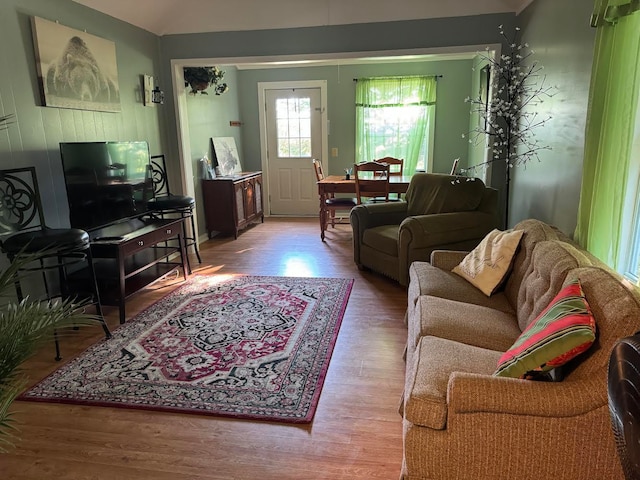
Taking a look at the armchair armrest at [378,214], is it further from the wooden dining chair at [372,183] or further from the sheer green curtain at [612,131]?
the sheer green curtain at [612,131]

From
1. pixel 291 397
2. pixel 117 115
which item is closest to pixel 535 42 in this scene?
pixel 291 397

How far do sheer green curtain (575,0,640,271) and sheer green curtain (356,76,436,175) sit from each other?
171 inches

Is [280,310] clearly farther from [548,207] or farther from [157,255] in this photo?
[548,207]

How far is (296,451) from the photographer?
1.89 m

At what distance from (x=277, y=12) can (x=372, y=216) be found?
225cm

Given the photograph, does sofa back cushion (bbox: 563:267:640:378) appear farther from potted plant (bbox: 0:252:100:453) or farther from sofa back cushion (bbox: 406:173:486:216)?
sofa back cushion (bbox: 406:173:486:216)

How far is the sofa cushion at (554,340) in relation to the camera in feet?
4.43

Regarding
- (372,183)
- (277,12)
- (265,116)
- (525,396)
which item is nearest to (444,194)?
(372,183)

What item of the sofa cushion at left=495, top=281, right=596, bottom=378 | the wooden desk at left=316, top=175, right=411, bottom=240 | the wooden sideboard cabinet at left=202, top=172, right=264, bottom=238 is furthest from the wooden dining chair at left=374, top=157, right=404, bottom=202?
the sofa cushion at left=495, top=281, right=596, bottom=378

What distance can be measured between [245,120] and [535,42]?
4578mm

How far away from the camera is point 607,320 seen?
54.0 inches

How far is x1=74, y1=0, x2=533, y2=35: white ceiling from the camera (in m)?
4.09

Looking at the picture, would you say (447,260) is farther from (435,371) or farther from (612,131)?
(435,371)

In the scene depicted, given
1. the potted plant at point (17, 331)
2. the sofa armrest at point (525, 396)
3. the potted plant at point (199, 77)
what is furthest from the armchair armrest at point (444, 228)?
the potted plant at point (199, 77)
